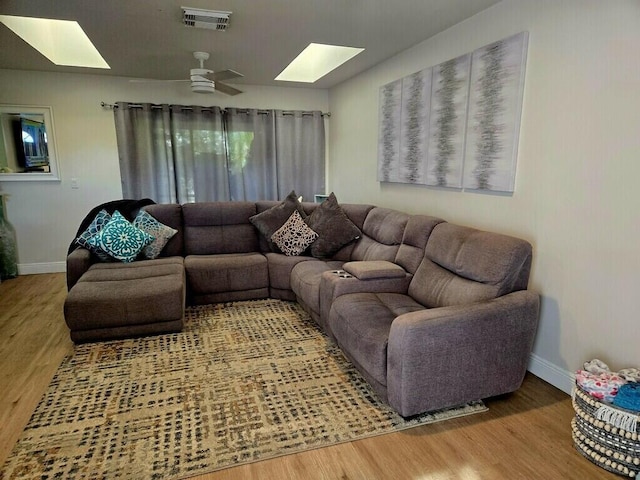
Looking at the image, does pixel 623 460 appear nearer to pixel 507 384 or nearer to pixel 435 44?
pixel 507 384

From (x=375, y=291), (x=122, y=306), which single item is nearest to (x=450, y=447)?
(x=375, y=291)

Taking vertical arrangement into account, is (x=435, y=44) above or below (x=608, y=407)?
above

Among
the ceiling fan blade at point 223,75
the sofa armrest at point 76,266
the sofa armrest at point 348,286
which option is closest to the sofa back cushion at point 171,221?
the sofa armrest at point 76,266

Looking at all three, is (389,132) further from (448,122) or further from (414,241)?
(414,241)

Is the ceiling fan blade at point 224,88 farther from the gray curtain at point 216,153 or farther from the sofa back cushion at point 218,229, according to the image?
the gray curtain at point 216,153

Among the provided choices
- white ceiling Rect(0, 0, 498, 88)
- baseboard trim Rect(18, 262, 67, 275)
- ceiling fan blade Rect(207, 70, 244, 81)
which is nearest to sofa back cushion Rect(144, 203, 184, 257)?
ceiling fan blade Rect(207, 70, 244, 81)

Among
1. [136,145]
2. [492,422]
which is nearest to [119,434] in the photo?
[492,422]

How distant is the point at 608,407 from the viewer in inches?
68.5

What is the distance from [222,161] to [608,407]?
4806 mm

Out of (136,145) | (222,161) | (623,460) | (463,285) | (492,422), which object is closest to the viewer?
(623,460)

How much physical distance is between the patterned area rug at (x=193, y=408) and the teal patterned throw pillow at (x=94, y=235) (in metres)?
1.03

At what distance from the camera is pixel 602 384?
1.80 meters

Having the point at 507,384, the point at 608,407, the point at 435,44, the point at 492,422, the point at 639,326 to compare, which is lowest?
the point at 492,422

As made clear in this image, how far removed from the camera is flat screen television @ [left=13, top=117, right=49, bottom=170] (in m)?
4.66
